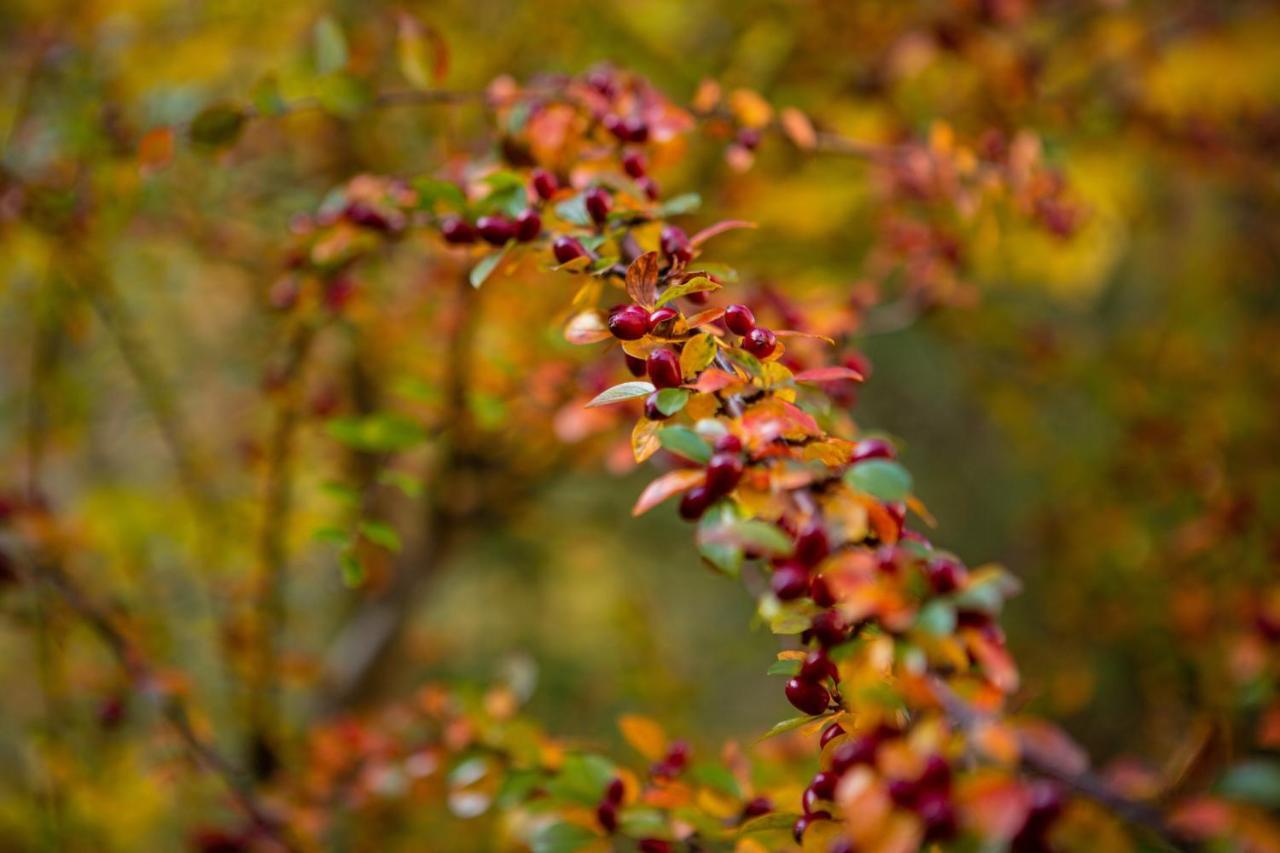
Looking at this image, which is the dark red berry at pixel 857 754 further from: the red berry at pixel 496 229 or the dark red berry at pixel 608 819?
the red berry at pixel 496 229

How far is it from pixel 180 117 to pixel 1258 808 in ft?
4.71

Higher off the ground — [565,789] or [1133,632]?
[1133,632]

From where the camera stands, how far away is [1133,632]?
2.51 m

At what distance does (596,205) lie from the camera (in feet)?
2.23

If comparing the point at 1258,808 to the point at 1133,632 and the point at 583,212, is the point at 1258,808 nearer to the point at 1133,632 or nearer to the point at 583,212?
the point at 583,212

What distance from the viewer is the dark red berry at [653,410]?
55 cm

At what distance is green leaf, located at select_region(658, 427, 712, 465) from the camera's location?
1.63 ft

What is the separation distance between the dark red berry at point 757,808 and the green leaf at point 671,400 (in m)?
0.36

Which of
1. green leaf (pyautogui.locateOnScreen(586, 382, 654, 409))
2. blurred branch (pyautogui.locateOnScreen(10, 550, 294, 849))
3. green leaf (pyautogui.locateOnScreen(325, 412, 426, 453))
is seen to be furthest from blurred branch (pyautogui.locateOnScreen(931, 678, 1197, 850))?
blurred branch (pyautogui.locateOnScreen(10, 550, 294, 849))

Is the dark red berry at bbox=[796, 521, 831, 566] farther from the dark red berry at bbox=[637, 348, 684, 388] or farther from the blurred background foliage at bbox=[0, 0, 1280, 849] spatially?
the blurred background foliage at bbox=[0, 0, 1280, 849]

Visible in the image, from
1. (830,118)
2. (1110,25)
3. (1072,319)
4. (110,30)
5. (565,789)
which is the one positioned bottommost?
(565,789)

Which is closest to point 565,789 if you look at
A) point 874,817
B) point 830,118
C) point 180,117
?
point 874,817

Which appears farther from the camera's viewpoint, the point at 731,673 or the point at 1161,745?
the point at 731,673

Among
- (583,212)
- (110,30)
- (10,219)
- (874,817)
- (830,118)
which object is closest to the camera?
(874,817)
